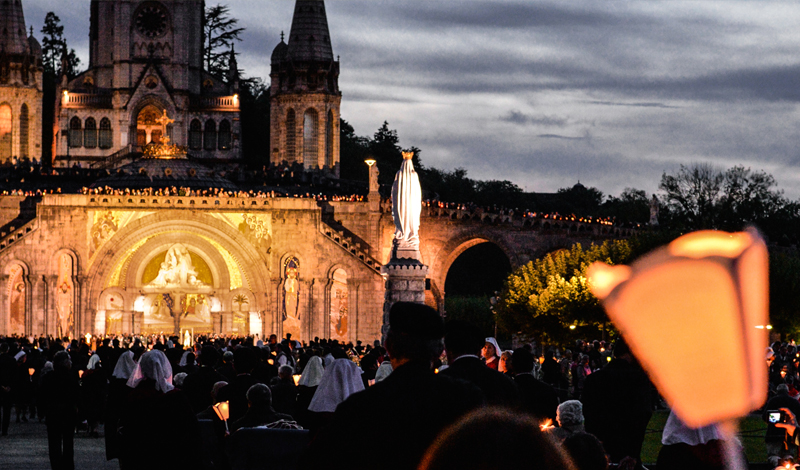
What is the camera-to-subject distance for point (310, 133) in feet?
210

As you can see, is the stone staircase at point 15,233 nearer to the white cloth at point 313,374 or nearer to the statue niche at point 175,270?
the statue niche at point 175,270

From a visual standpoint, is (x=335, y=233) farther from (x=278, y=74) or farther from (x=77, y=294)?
(x=278, y=74)

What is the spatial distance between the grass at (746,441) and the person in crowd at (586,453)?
9.50 meters

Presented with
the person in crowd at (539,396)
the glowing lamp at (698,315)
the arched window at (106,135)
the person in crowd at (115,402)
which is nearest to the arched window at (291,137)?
the arched window at (106,135)

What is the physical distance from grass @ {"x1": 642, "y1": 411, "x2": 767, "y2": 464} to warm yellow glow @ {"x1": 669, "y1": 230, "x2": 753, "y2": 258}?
1311 cm

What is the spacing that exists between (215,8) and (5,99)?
84.1 ft

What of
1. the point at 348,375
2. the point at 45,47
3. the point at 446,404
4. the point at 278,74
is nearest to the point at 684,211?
the point at 278,74

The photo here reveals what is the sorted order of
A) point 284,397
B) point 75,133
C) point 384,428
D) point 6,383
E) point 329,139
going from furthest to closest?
point 75,133 → point 329,139 → point 6,383 → point 284,397 → point 384,428

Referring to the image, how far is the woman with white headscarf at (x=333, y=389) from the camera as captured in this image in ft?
39.5

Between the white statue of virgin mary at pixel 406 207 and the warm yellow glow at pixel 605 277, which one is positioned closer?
the white statue of virgin mary at pixel 406 207

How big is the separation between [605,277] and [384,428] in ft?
144

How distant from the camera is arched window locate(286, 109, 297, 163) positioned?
6369cm

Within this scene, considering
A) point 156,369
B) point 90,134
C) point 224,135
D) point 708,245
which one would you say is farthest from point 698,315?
point 90,134

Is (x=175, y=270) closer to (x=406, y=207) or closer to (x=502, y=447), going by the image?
(x=406, y=207)
